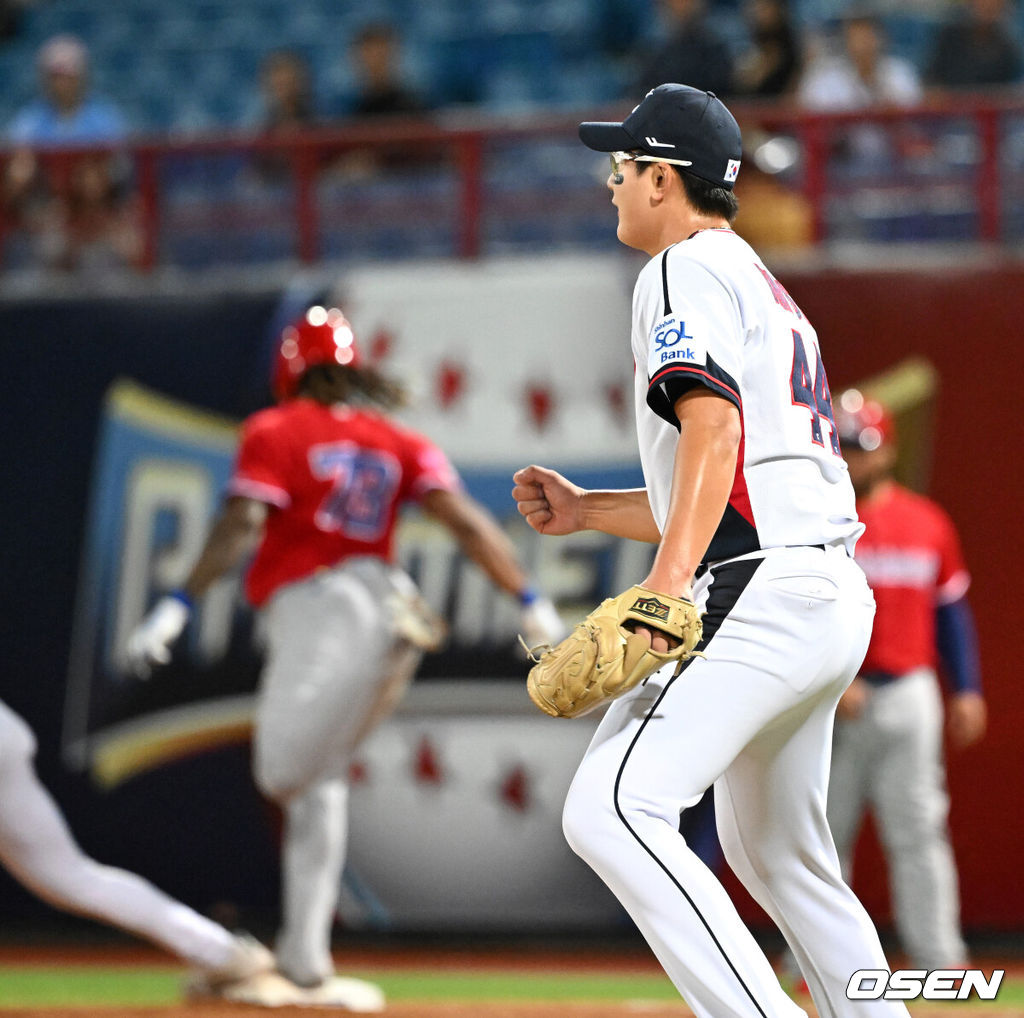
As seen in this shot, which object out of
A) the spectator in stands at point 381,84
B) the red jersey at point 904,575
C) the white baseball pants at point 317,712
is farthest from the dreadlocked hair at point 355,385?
the spectator in stands at point 381,84

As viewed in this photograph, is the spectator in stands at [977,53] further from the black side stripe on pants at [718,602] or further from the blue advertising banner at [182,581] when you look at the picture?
the black side stripe on pants at [718,602]

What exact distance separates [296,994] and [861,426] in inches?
114

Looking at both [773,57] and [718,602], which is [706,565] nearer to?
[718,602]

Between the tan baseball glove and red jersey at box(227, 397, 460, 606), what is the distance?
2618 mm

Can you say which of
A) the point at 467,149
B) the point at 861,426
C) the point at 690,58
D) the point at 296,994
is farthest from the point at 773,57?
the point at 296,994

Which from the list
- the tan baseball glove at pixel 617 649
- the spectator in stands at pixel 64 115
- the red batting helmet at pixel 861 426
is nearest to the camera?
the tan baseball glove at pixel 617 649

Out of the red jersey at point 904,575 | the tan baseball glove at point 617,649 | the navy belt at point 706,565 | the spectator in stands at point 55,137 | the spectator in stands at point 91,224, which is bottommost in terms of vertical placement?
the red jersey at point 904,575

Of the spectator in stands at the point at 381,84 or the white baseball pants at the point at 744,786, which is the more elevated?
the spectator in stands at the point at 381,84

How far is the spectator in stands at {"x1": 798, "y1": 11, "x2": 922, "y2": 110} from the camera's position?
8750 millimetres

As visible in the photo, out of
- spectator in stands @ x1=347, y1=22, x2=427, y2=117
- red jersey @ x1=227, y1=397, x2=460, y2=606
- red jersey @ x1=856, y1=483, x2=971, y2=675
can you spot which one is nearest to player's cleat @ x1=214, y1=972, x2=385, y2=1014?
red jersey @ x1=227, y1=397, x2=460, y2=606

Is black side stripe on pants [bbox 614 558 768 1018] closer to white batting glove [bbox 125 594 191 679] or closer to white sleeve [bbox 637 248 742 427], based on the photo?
white sleeve [bbox 637 248 742 427]

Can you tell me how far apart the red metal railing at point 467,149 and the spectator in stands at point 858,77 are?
2.27 ft

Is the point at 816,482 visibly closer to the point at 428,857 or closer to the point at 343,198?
the point at 428,857

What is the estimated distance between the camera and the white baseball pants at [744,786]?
9.20 ft
